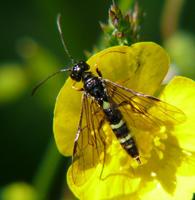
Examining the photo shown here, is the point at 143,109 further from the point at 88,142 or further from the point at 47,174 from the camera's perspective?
the point at 47,174

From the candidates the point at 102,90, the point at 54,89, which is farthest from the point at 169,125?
the point at 54,89

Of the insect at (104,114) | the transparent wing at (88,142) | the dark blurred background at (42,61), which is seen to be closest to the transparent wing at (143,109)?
the insect at (104,114)

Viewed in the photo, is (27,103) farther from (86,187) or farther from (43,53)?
(86,187)

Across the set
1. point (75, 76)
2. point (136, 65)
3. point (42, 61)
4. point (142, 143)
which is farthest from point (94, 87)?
point (42, 61)

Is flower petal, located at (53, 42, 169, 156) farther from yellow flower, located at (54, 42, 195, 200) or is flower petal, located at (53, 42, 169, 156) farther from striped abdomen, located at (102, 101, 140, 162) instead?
striped abdomen, located at (102, 101, 140, 162)

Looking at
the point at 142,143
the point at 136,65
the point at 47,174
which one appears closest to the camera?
the point at 136,65
